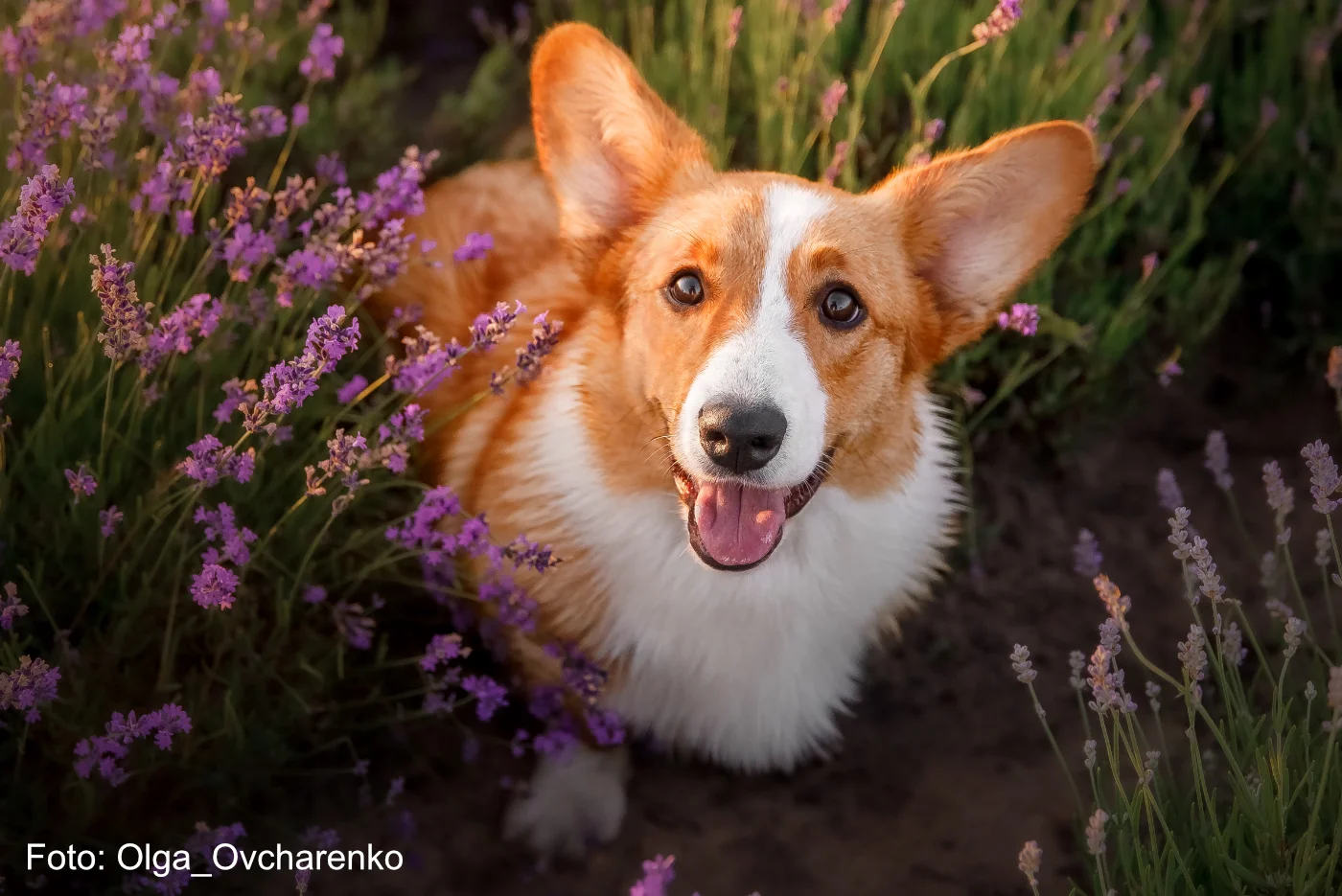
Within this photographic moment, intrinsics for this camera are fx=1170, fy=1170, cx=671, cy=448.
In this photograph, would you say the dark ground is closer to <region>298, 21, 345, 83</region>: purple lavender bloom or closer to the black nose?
the black nose

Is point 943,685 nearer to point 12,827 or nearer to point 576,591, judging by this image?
point 576,591

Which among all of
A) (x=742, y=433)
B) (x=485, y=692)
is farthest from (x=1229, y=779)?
(x=485, y=692)

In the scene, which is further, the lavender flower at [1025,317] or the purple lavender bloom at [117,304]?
the lavender flower at [1025,317]

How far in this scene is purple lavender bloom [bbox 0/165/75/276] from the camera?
1545 mm

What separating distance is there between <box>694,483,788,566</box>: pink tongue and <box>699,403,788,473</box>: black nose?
0.20 metres

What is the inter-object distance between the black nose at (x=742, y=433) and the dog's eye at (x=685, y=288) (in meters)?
0.31

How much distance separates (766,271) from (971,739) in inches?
52.0

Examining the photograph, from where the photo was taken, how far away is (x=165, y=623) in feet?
7.18

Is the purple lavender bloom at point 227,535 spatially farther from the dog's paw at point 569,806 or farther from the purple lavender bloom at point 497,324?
the dog's paw at point 569,806

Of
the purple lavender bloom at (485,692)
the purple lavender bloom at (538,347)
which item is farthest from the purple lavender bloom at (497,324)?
the purple lavender bloom at (485,692)

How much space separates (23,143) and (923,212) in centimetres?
160

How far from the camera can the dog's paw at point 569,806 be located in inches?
93.4

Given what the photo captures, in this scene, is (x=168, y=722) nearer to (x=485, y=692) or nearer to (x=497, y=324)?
(x=485, y=692)

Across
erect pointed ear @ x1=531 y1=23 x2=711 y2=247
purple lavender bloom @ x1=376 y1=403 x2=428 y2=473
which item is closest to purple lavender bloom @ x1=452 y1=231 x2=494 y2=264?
erect pointed ear @ x1=531 y1=23 x2=711 y2=247
